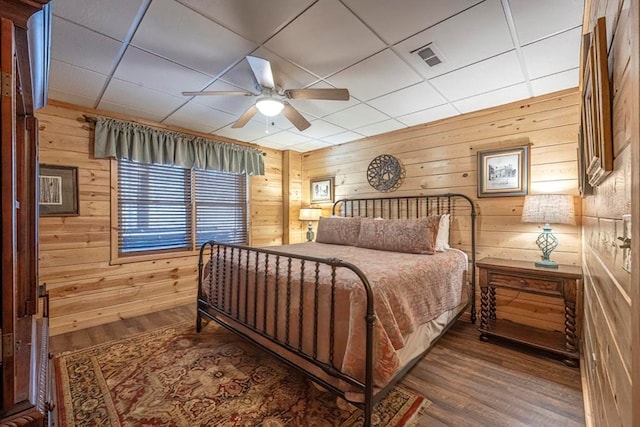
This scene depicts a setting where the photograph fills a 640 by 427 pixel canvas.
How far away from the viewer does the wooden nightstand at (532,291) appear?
2.19 meters

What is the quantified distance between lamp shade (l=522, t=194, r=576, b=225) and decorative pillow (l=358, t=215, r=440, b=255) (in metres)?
0.76

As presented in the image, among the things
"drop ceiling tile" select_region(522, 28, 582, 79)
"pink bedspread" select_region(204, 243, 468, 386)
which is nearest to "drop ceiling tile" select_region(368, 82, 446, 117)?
"drop ceiling tile" select_region(522, 28, 582, 79)

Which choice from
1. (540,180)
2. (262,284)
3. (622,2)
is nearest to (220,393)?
(262,284)

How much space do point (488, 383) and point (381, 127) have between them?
2.90m

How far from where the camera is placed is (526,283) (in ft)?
7.87

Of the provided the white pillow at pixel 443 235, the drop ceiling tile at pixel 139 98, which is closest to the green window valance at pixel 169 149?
the drop ceiling tile at pixel 139 98

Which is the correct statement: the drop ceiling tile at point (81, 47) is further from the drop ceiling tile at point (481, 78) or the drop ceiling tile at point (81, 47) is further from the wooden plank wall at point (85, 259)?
the drop ceiling tile at point (481, 78)

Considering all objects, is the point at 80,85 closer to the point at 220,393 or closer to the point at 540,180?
the point at 220,393

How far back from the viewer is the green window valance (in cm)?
312

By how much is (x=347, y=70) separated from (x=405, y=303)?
71.3 inches

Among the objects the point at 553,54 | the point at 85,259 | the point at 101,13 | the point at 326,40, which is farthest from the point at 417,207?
the point at 85,259

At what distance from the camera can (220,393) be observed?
1874 millimetres

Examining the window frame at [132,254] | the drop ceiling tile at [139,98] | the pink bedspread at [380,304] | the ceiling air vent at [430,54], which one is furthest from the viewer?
the window frame at [132,254]

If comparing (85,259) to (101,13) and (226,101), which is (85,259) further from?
(101,13)
